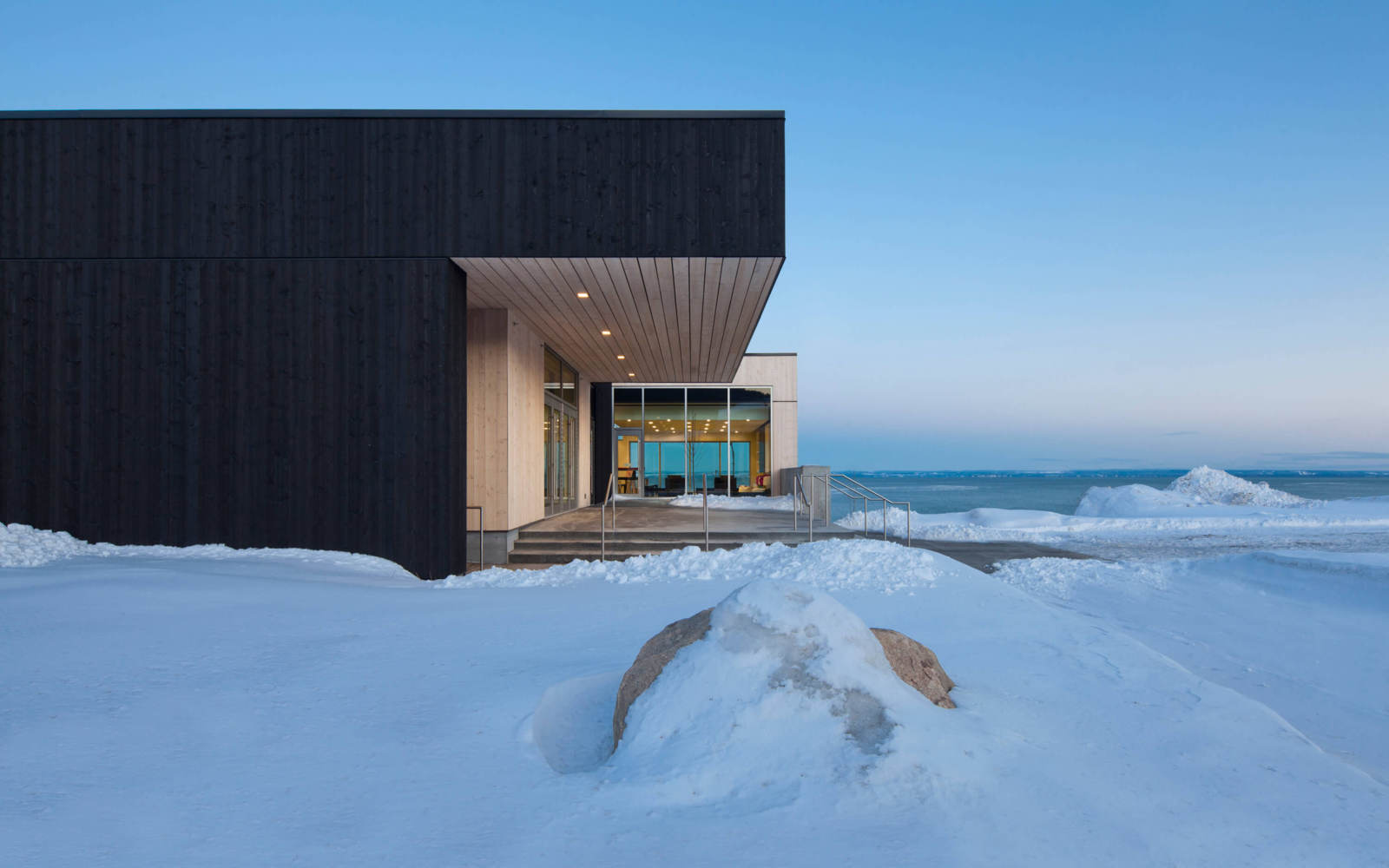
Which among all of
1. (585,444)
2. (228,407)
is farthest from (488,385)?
(585,444)

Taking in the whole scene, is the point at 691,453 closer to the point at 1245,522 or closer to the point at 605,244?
the point at 605,244

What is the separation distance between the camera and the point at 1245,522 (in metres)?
20.1

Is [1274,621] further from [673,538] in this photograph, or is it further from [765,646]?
[765,646]

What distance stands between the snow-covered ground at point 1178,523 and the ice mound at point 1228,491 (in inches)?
1.4

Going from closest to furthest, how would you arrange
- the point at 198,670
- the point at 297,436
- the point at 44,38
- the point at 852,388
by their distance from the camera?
1. the point at 198,670
2. the point at 297,436
3. the point at 44,38
4. the point at 852,388

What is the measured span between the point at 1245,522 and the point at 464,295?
77.4 ft

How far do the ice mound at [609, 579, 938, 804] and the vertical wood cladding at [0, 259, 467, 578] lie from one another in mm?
5234

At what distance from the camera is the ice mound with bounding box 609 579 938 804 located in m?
2.54

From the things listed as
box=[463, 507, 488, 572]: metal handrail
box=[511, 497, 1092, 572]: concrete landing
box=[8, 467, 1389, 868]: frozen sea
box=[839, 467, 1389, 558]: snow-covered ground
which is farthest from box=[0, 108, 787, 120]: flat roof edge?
box=[839, 467, 1389, 558]: snow-covered ground

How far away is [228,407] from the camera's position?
738 cm

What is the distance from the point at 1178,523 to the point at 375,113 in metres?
22.8

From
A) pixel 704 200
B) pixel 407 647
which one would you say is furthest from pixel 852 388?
pixel 407 647

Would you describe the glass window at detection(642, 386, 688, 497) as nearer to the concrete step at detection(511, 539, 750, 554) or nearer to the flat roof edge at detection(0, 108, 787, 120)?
the concrete step at detection(511, 539, 750, 554)

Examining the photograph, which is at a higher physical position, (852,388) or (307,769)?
(852,388)
